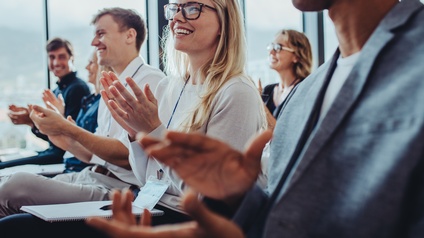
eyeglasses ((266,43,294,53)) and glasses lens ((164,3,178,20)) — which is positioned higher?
glasses lens ((164,3,178,20))

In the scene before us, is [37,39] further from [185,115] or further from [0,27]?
[185,115]

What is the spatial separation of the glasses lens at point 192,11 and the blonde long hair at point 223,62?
75 millimetres

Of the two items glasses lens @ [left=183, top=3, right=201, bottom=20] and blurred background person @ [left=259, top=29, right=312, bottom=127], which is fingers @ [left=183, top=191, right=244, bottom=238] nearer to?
glasses lens @ [left=183, top=3, right=201, bottom=20]

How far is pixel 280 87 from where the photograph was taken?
4000 mm

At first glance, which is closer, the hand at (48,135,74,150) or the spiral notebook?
the spiral notebook

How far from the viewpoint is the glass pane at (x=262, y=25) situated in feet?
18.0

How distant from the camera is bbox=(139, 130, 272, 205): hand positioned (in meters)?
0.77

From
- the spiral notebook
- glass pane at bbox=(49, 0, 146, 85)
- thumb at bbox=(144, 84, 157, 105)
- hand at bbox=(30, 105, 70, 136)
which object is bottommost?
the spiral notebook

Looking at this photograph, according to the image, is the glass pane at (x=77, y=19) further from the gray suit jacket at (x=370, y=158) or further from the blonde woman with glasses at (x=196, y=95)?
the gray suit jacket at (x=370, y=158)

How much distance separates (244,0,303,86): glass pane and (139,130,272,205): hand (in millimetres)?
4547

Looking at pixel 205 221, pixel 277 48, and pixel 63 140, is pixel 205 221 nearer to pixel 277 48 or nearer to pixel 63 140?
pixel 63 140

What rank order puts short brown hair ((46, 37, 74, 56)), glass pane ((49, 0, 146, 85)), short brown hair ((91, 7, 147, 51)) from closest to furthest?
short brown hair ((91, 7, 147, 51))
short brown hair ((46, 37, 74, 56))
glass pane ((49, 0, 146, 85))

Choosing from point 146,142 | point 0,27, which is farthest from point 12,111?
point 146,142

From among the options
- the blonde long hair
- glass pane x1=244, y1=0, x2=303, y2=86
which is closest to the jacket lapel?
the blonde long hair
